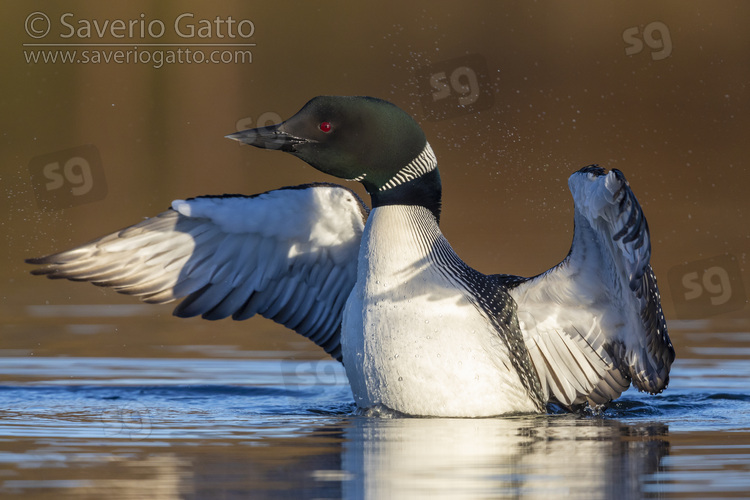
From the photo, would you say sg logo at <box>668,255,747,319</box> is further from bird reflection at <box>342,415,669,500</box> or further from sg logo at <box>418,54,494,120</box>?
sg logo at <box>418,54,494,120</box>

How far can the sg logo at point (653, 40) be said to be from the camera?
23.9 m

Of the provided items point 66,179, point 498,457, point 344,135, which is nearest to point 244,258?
point 344,135

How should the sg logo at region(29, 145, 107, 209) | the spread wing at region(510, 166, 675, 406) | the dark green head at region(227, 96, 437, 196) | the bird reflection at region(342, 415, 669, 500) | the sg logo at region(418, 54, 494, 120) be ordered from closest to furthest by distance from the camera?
the bird reflection at region(342, 415, 669, 500) < the spread wing at region(510, 166, 675, 406) < the dark green head at region(227, 96, 437, 196) < the sg logo at region(29, 145, 107, 209) < the sg logo at region(418, 54, 494, 120)

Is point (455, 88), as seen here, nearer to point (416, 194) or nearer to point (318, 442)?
point (416, 194)

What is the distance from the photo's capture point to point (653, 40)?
25.6m

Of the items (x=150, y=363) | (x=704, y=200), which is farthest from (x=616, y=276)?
(x=704, y=200)

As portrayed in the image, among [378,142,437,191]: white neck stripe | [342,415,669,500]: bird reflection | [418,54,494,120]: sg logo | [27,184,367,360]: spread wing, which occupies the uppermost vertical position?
[418,54,494,120]: sg logo

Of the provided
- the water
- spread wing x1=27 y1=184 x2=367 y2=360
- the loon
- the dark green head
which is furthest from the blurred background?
the dark green head

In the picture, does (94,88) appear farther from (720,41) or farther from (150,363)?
(150,363)

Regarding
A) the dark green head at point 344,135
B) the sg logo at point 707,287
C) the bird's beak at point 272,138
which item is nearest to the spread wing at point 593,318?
the dark green head at point 344,135

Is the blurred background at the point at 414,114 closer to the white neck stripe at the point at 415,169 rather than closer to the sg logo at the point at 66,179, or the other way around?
the sg logo at the point at 66,179

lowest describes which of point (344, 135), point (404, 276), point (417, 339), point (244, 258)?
point (417, 339)

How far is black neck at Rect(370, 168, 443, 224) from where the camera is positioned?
21.7 feet

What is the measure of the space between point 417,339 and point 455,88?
44.5ft
